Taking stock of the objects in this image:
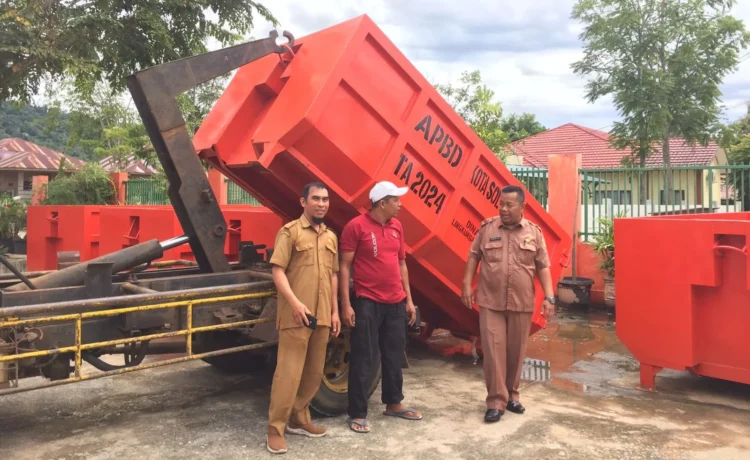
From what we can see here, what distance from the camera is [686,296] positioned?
4.74 metres

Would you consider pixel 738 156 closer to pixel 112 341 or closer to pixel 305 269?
pixel 305 269

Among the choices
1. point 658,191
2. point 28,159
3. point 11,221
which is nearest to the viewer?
point 658,191

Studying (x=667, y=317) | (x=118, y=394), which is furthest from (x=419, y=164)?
(x=118, y=394)

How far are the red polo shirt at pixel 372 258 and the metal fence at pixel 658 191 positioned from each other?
249 inches

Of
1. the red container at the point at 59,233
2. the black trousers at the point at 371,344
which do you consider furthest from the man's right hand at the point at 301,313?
the red container at the point at 59,233

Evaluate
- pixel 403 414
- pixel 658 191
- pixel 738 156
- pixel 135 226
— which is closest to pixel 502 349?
pixel 403 414

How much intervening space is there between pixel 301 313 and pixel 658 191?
729 centimetres

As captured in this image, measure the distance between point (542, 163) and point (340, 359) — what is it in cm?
2415

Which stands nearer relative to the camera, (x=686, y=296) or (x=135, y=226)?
(x=686, y=296)

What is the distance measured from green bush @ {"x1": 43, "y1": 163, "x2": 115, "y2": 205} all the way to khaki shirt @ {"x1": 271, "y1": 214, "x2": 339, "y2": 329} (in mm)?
15556

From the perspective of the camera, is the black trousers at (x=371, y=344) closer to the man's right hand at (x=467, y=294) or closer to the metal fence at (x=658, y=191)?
the man's right hand at (x=467, y=294)

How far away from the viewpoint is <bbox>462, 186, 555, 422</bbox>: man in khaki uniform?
436 centimetres

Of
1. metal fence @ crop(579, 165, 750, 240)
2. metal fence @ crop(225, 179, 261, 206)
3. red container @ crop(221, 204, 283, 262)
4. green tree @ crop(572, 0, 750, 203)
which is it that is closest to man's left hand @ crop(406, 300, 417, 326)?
red container @ crop(221, 204, 283, 262)

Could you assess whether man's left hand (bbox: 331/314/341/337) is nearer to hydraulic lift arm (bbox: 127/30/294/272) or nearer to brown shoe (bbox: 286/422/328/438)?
brown shoe (bbox: 286/422/328/438)
